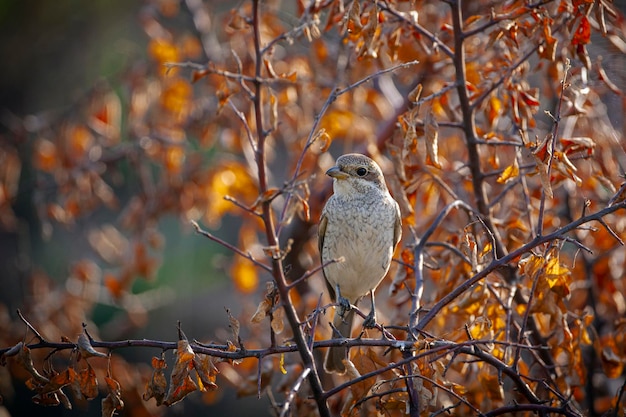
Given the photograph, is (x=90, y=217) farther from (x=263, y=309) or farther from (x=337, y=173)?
(x=263, y=309)

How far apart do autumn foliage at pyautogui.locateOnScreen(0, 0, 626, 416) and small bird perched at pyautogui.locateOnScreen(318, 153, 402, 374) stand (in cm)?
15

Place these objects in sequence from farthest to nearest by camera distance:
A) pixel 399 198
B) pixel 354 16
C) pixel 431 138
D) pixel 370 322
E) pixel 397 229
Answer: pixel 397 229 < pixel 370 322 < pixel 399 198 < pixel 431 138 < pixel 354 16

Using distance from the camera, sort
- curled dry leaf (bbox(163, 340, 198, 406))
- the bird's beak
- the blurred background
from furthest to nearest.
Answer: the blurred background < the bird's beak < curled dry leaf (bbox(163, 340, 198, 406))

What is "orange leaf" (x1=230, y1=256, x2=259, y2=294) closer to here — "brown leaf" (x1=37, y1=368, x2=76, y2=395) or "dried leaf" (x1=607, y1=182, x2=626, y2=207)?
"brown leaf" (x1=37, y1=368, x2=76, y2=395)

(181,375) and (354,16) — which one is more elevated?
(354,16)

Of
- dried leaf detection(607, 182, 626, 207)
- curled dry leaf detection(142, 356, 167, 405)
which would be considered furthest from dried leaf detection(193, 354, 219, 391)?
dried leaf detection(607, 182, 626, 207)

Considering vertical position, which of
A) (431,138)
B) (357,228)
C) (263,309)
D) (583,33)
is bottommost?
(357,228)

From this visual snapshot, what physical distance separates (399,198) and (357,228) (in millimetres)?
636

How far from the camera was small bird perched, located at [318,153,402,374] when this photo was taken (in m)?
3.65

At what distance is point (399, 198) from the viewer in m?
3.07

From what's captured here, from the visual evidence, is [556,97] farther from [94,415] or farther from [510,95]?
[94,415]

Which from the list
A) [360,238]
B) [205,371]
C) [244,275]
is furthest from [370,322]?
[244,275]

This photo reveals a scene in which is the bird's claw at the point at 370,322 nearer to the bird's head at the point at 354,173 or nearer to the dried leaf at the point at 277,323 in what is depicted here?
the dried leaf at the point at 277,323

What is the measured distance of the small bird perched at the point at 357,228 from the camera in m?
3.65
